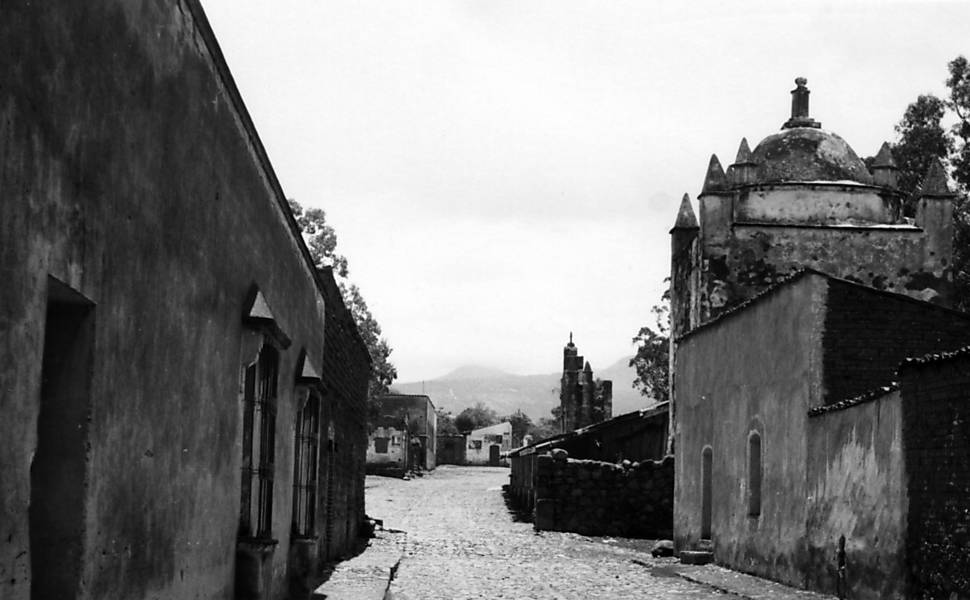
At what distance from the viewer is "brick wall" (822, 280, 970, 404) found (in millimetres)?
17047

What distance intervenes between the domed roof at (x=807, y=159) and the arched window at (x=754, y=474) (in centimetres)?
1216

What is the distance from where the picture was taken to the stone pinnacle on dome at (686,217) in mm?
33188

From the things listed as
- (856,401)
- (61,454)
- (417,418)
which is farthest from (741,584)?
(417,418)

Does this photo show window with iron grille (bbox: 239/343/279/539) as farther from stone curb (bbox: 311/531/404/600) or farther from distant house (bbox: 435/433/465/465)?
distant house (bbox: 435/433/465/465)

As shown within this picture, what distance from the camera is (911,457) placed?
43.0ft

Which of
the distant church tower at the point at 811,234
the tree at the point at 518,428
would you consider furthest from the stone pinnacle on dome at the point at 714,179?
the tree at the point at 518,428

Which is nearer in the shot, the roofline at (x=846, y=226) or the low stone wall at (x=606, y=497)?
the roofline at (x=846, y=226)

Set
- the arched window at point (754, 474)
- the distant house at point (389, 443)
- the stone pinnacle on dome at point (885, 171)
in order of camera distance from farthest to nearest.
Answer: the distant house at point (389, 443) → the stone pinnacle on dome at point (885, 171) → the arched window at point (754, 474)

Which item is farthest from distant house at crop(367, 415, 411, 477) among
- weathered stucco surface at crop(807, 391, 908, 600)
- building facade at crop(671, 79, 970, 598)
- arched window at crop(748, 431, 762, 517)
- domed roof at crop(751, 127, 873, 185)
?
weathered stucco surface at crop(807, 391, 908, 600)

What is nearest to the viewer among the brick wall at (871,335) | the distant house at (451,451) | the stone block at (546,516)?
the brick wall at (871,335)

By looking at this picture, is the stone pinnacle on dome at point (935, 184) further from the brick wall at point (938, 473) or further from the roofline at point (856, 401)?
the brick wall at point (938, 473)

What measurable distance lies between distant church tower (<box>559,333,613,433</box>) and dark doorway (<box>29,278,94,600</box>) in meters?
49.5

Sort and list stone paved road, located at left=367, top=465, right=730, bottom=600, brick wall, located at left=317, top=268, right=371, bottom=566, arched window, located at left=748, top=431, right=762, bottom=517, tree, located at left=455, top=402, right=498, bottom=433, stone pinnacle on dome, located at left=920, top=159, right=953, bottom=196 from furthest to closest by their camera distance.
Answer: tree, located at left=455, top=402, right=498, bottom=433 → stone pinnacle on dome, located at left=920, top=159, right=953, bottom=196 → arched window, located at left=748, top=431, right=762, bottom=517 → brick wall, located at left=317, top=268, right=371, bottom=566 → stone paved road, located at left=367, top=465, right=730, bottom=600

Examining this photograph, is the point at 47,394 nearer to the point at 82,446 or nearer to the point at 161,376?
the point at 82,446
